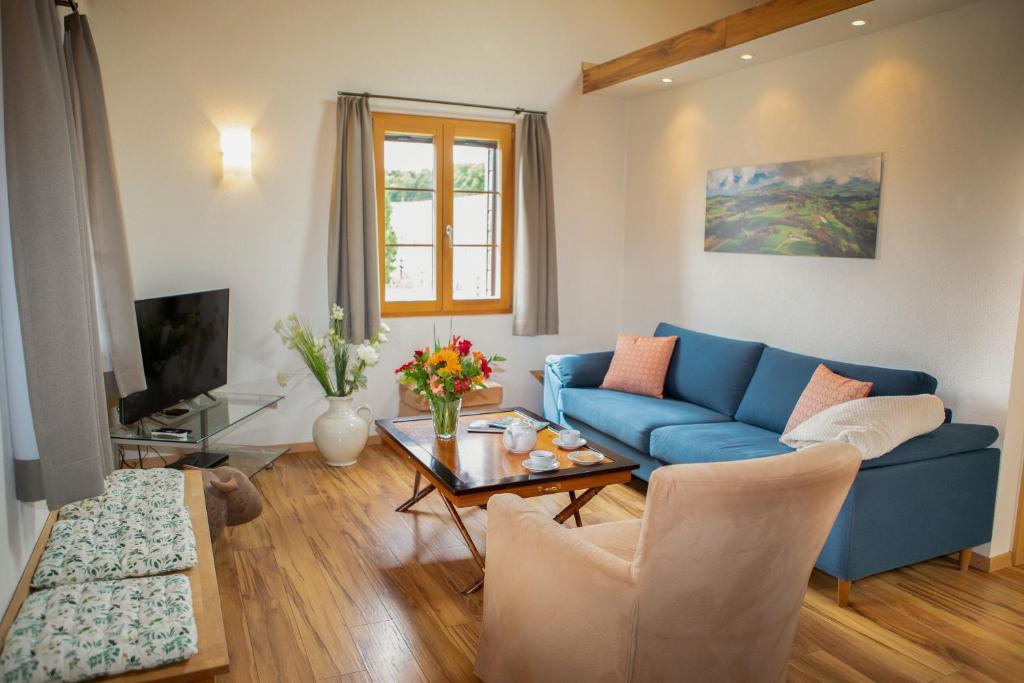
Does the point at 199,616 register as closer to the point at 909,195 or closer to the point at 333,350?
the point at 333,350

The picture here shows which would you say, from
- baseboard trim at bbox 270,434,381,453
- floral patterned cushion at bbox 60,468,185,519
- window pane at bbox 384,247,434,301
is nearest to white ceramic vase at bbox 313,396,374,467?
baseboard trim at bbox 270,434,381,453

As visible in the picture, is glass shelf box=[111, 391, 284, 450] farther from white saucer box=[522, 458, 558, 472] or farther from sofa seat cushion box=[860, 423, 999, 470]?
sofa seat cushion box=[860, 423, 999, 470]

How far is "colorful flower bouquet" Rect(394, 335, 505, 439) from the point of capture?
3.66 m

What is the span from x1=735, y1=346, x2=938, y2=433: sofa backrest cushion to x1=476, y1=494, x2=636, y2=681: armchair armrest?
83.5 inches

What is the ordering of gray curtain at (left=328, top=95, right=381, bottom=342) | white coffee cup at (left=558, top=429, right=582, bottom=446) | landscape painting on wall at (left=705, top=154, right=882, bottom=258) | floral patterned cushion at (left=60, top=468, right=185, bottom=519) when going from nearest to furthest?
floral patterned cushion at (left=60, top=468, right=185, bottom=519) < white coffee cup at (left=558, top=429, right=582, bottom=446) < landscape painting on wall at (left=705, top=154, right=882, bottom=258) < gray curtain at (left=328, top=95, right=381, bottom=342)

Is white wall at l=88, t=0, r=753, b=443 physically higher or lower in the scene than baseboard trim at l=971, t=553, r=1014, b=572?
higher

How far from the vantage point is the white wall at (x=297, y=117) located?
468cm

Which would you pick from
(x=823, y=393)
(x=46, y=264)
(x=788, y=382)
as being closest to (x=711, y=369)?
(x=788, y=382)

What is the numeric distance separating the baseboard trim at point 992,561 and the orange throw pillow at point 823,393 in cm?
89

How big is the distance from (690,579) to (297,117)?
4050 millimetres

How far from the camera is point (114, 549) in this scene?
7.67 feet

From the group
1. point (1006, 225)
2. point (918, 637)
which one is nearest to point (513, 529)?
point (918, 637)

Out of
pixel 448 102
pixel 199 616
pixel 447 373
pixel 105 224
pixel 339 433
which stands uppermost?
pixel 448 102

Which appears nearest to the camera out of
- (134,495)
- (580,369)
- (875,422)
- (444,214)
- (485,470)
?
(134,495)
